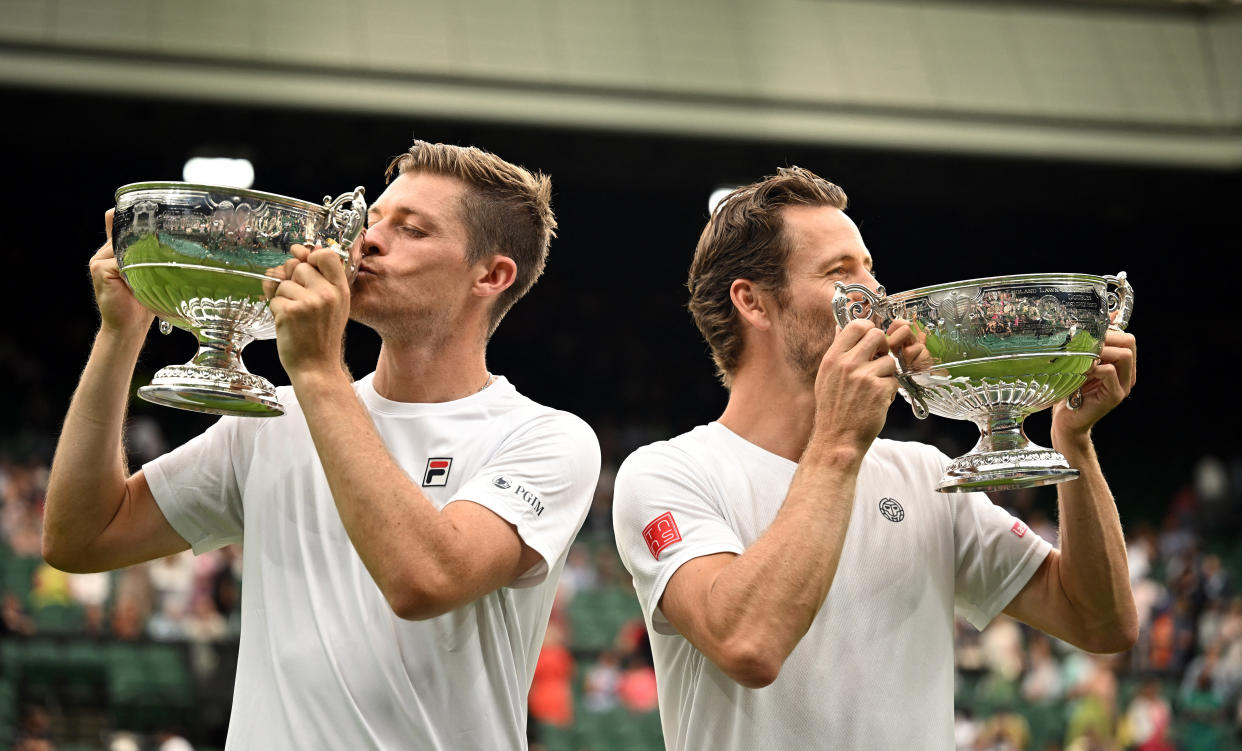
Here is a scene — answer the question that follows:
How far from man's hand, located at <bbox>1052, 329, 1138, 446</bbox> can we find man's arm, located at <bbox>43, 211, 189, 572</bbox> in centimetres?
170

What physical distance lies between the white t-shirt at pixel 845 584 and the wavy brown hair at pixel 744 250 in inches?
9.9

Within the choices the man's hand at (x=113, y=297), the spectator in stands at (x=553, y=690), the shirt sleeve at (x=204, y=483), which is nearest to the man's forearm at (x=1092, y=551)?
the shirt sleeve at (x=204, y=483)

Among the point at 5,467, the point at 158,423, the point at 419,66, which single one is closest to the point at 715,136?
the point at 419,66

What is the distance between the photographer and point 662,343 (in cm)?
2042

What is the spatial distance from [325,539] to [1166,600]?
12111 millimetres

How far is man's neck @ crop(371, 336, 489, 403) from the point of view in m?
2.56

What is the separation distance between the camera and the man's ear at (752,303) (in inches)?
107

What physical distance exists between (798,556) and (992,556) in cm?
63

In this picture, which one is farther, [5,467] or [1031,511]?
[1031,511]

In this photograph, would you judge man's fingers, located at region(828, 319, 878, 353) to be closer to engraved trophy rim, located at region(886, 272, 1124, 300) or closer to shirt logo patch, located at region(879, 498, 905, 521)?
engraved trophy rim, located at region(886, 272, 1124, 300)

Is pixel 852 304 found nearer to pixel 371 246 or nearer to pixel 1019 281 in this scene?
pixel 1019 281

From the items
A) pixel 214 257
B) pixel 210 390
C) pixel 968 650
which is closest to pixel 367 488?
pixel 210 390

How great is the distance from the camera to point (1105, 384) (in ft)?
7.80

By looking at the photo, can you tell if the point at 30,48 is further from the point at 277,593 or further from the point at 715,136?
the point at 277,593
